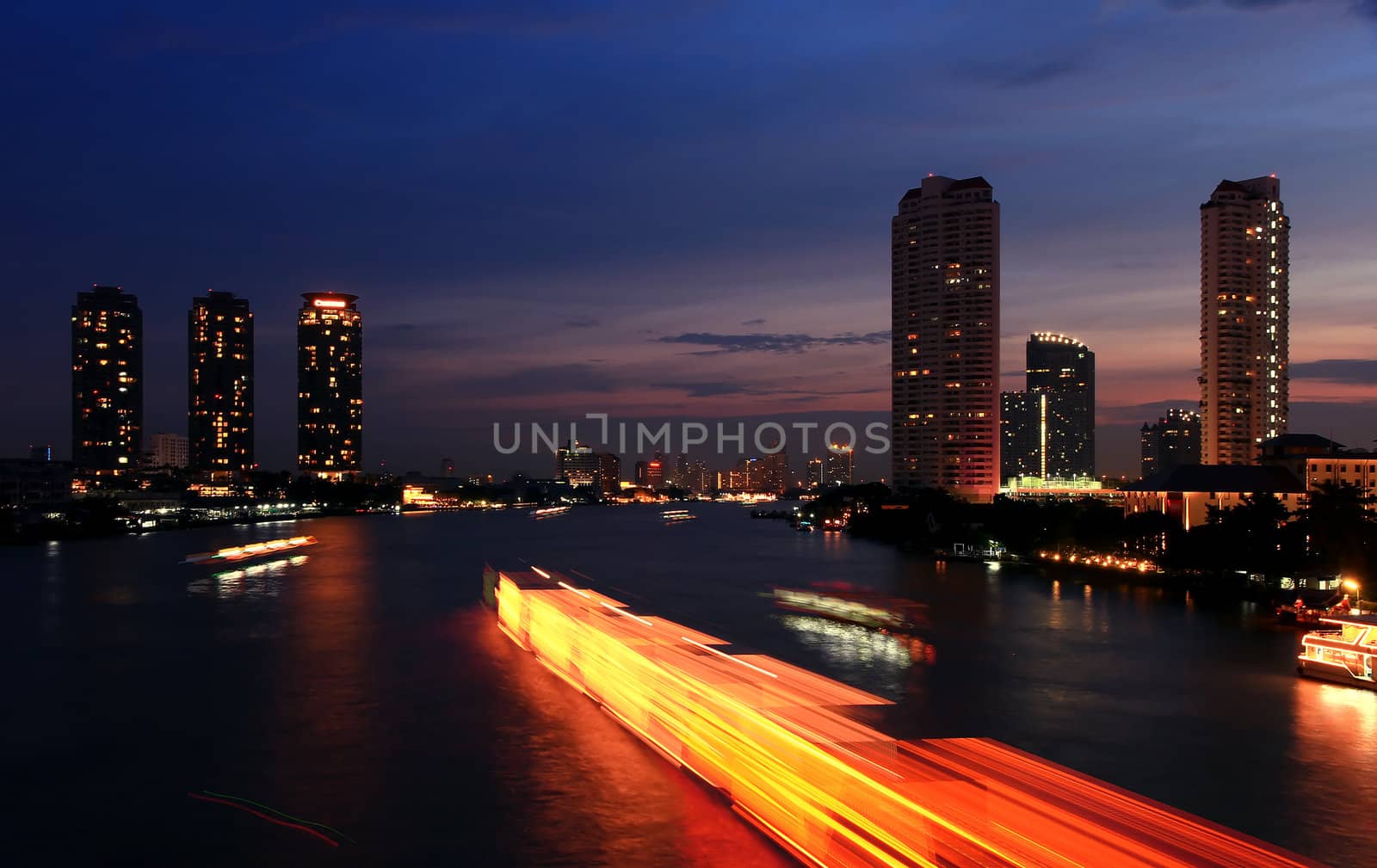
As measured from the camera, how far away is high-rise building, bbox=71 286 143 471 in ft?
348

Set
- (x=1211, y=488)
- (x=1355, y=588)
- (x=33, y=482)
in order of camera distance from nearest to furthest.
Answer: (x=1355, y=588), (x=1211, y=488), (x=33, y=482)

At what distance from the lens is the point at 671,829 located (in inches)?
245

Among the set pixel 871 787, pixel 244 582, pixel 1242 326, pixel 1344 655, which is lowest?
pixel 244 582

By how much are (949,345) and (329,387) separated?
283 ft

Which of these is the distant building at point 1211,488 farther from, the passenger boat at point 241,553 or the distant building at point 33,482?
the distant building at point 33,482

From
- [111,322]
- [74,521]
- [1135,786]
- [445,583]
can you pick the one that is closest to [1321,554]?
[1135,786]

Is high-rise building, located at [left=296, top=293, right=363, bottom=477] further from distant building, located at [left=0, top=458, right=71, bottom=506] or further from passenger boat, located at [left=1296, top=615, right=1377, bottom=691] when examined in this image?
passenger boat, located at [left=1296, top=615, right=1377, bottom=691]

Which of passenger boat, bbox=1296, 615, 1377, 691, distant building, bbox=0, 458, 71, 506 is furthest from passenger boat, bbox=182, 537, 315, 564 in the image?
passenger boat, bbox=1296, 615, 1377, 691

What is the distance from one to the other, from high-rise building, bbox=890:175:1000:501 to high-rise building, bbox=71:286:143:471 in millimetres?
83370

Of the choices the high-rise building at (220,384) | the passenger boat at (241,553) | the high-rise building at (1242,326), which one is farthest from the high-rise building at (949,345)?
the high-rise building at (220,384)

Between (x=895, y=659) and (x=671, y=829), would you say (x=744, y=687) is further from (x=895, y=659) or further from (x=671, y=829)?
(x=895, y=659)

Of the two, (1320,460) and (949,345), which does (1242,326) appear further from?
(1320,460)

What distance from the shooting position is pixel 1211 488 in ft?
107

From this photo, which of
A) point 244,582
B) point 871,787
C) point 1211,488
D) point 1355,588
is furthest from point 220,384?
point 871,787
